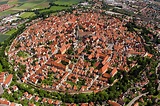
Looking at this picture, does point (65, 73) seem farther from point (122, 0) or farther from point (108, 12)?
point (122, 0)

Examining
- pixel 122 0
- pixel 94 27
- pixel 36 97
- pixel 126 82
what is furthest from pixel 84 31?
pixel 122 0

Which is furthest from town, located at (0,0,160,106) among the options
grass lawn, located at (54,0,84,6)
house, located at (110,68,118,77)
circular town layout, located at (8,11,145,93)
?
grass lawn, located at (54,0,84,6)

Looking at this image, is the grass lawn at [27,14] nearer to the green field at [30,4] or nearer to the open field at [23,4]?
the green field at [30,4]

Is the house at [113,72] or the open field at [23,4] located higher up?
the open field at [23,4]

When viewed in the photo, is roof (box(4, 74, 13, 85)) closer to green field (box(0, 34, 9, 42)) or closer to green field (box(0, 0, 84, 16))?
green field (box(0, 34, 9, 42))

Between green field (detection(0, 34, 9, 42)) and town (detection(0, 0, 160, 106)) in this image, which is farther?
green field (detection(0, 34, 9, 42))

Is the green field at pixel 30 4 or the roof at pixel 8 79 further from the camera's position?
the green field at pixel 30 4

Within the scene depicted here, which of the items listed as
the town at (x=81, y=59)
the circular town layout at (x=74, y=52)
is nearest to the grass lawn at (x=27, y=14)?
the town at (x=81, y=59)

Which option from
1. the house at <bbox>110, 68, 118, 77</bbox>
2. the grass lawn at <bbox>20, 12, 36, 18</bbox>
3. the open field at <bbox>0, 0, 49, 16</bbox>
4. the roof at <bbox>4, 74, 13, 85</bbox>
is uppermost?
the open field at <bbox>0, 0, 49, 16</bbox>
